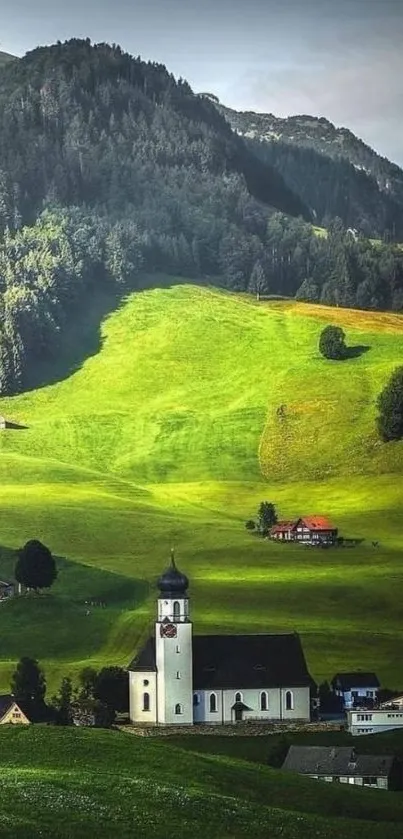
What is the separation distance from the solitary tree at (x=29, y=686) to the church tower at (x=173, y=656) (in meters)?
7.12

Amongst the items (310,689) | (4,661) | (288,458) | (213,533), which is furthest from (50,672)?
(288,458)

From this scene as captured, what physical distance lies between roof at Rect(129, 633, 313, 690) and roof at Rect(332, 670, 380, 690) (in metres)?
2.18

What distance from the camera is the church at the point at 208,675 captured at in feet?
363

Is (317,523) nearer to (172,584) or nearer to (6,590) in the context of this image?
(6,590)

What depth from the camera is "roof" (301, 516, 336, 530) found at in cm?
16238

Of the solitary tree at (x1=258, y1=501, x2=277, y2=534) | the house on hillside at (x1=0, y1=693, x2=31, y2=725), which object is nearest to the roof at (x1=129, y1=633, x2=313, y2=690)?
the house on hillside at (x1=0, y1=693, x2=31, y2=725)

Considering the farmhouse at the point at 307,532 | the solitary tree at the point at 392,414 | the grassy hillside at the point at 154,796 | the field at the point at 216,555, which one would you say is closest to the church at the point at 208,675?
the field at the point at 216,555

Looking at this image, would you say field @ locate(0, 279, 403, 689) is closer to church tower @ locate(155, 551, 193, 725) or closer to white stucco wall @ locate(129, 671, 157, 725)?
white stucco wall @ locate(129, 671, 157, 725)

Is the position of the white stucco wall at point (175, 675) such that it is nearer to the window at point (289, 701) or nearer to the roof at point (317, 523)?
the window at point (289, 701)

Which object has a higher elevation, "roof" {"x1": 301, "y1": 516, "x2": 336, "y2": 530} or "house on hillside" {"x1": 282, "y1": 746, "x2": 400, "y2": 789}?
"roof" {"x1": 301, "y1": 516, "x2": 336, "y2": 530}

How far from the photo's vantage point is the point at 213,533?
164 meters

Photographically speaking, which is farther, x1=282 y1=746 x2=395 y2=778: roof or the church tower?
the church tower

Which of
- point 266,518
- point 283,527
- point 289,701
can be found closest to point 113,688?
point 289,701

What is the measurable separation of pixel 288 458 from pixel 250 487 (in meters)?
9.37
